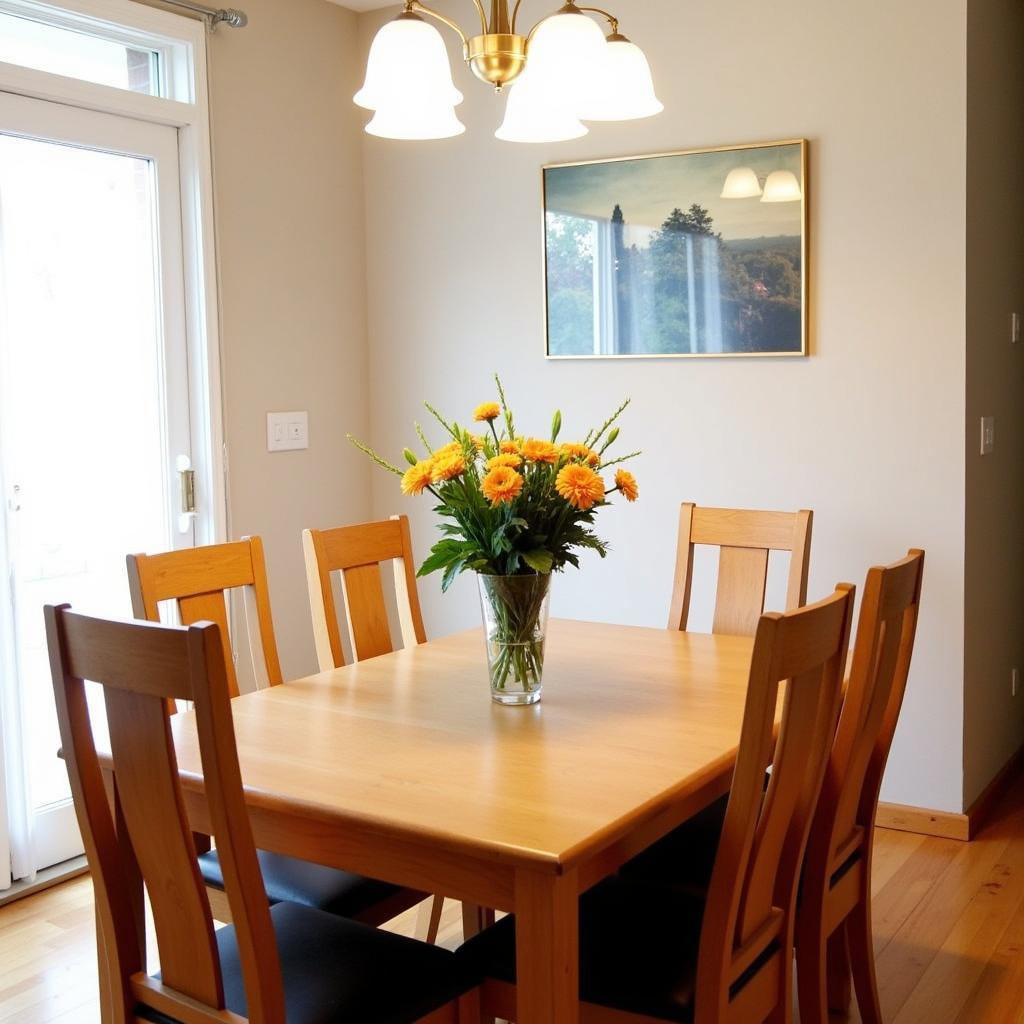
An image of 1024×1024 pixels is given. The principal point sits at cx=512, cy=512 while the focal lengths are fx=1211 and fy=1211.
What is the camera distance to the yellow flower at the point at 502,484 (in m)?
2.06

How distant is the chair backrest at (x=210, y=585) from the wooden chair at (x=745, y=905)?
2.87ft

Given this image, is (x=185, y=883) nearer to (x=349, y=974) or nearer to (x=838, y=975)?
(x=349, y=974)

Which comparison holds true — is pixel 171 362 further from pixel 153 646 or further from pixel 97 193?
pixel 153 646

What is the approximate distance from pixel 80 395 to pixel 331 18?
1752 mm

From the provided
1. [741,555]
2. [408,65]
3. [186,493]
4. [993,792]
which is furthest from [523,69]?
[993,792]

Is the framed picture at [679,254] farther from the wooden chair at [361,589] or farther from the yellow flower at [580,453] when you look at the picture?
the yellow flower at [580,453]

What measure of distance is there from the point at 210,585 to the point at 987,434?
7.83 feet

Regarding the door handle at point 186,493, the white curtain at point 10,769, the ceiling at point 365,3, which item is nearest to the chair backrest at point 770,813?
the white curtain at point 10,769

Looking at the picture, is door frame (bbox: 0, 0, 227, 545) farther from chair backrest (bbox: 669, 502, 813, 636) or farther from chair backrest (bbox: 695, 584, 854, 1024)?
chair backrest (bbox: 695, 584, 854, 1024)

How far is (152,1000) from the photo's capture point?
70.4 inches

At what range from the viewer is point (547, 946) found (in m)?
1.58

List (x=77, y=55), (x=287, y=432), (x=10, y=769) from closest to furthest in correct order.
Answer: (x=10, y=769)
(x=77, y=55)
(x=287, y=432)

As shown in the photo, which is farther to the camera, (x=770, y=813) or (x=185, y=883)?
(x=770, y=813)

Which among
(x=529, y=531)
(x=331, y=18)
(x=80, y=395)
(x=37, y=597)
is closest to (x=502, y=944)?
(x=529, y=531)
